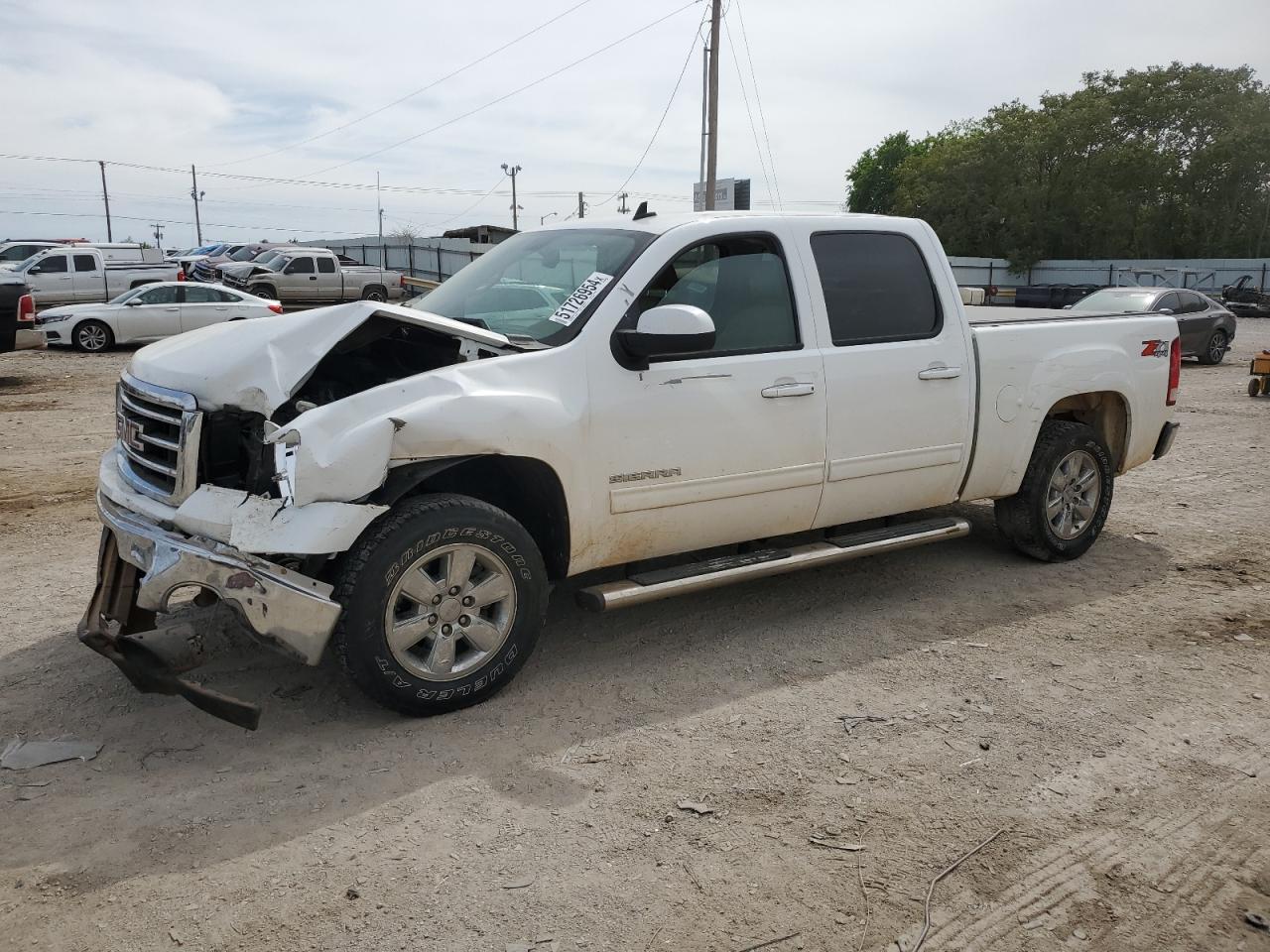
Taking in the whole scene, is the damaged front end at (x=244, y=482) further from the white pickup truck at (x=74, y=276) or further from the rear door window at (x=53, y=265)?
the rear door window at (x=53, y=265)

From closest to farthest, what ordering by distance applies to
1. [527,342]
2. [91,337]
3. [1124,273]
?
[527,342], [91,337], [1124,273]

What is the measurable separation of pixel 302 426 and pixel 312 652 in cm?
80

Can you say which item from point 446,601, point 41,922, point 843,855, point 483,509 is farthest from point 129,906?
point 843,855

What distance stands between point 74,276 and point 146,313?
19.2ft

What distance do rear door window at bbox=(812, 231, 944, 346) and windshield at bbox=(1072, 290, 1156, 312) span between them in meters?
12.4

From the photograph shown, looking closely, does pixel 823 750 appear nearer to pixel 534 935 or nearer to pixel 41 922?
pixel 534 935

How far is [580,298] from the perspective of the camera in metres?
4.49

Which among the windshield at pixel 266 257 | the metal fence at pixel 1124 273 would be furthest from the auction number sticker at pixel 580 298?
the metal fence at pixel 1124 273

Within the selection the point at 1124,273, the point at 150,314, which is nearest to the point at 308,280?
the point at 150,314

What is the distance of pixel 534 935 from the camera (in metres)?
2.83

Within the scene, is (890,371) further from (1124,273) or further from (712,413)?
(1124,273)

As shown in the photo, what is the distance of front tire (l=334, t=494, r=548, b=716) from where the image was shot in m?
3.79

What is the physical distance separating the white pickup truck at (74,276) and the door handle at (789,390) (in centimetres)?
2354

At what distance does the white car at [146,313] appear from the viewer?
19.2 meters
